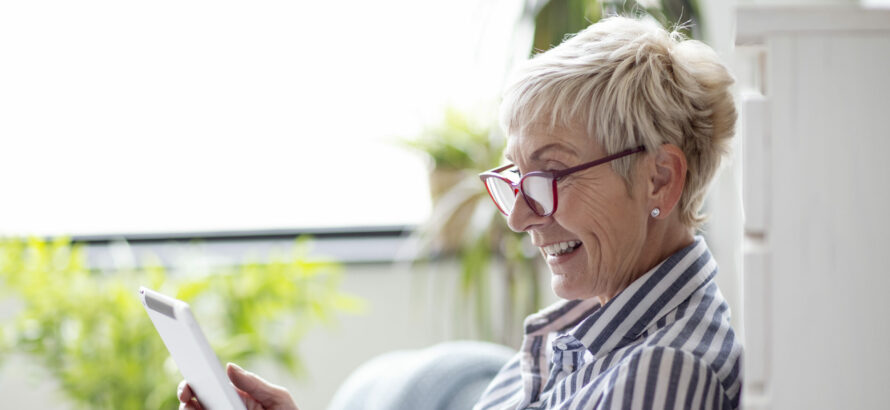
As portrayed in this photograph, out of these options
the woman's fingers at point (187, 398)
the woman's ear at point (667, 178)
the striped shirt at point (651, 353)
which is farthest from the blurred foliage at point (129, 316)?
the woman's ear at point (667, 178)

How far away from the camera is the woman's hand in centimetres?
131

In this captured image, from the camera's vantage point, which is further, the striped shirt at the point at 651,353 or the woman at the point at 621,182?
the woman at the point at 621,182

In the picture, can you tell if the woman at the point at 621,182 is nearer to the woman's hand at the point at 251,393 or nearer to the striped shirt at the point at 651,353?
the striped shirt at the point at 651,353

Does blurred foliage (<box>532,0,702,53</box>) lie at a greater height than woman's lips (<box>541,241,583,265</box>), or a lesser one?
greater

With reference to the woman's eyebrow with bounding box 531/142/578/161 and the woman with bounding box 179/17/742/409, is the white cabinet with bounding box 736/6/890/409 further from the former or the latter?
the woman's eyebrow with bounding box 531/142/578/161

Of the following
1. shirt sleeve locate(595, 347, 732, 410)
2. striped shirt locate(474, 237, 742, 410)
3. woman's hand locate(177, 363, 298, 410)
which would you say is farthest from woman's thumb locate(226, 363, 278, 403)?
shirt sleeve locate(595, 347, 732, 410)

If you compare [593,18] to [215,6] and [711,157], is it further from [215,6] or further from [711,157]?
[215,6]

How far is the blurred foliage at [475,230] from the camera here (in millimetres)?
2492

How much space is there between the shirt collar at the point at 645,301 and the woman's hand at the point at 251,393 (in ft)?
1.52

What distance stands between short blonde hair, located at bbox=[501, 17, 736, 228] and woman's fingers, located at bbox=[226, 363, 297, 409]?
0.52 m

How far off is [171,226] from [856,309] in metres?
2.77

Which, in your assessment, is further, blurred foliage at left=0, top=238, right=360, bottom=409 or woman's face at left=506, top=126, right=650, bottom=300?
blurred foliage at left=0, top=238, right=360, bottom=409

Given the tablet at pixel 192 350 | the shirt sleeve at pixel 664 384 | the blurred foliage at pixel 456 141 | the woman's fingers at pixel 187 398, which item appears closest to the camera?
the shirt sleeve at pixel 664 384

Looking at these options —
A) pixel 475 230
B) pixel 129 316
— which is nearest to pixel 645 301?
pixel 475 230
